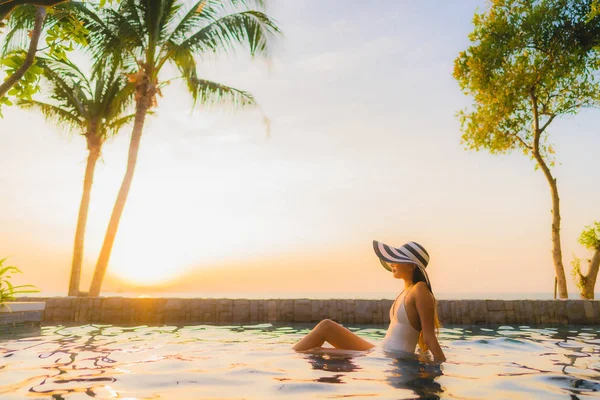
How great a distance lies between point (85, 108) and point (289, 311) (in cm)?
982

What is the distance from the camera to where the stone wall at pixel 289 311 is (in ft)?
30.0

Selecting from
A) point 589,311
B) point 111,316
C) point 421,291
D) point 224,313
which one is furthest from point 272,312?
point 589,311

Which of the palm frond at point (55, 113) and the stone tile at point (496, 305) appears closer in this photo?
the stone tile at point (496, 305)

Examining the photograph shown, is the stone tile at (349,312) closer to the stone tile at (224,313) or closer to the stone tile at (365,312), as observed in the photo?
the stone tile at (365,312)

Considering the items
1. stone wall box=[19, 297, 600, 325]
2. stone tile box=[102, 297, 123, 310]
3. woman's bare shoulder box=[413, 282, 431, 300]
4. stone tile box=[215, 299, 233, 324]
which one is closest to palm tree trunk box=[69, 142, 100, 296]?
stone wall box=[19, 297, 600, 325]

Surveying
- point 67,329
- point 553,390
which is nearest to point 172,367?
point 553,390

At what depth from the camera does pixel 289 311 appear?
30.7ft

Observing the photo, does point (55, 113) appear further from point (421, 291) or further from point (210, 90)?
point (421, 291)

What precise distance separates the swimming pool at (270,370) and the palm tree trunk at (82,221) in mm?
7775

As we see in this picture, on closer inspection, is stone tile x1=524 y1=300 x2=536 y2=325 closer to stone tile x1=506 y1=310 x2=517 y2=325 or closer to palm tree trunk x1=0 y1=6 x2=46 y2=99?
stone tile x1=506 y1=310 x2=517 y2=325

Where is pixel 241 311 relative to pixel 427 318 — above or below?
below

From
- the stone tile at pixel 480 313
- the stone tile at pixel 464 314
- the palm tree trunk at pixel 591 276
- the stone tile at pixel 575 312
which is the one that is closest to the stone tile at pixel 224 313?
the stone tile at pixel 464 314

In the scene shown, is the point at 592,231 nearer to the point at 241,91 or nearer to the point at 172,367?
the point at 241,91

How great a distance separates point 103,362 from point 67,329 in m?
3.95
